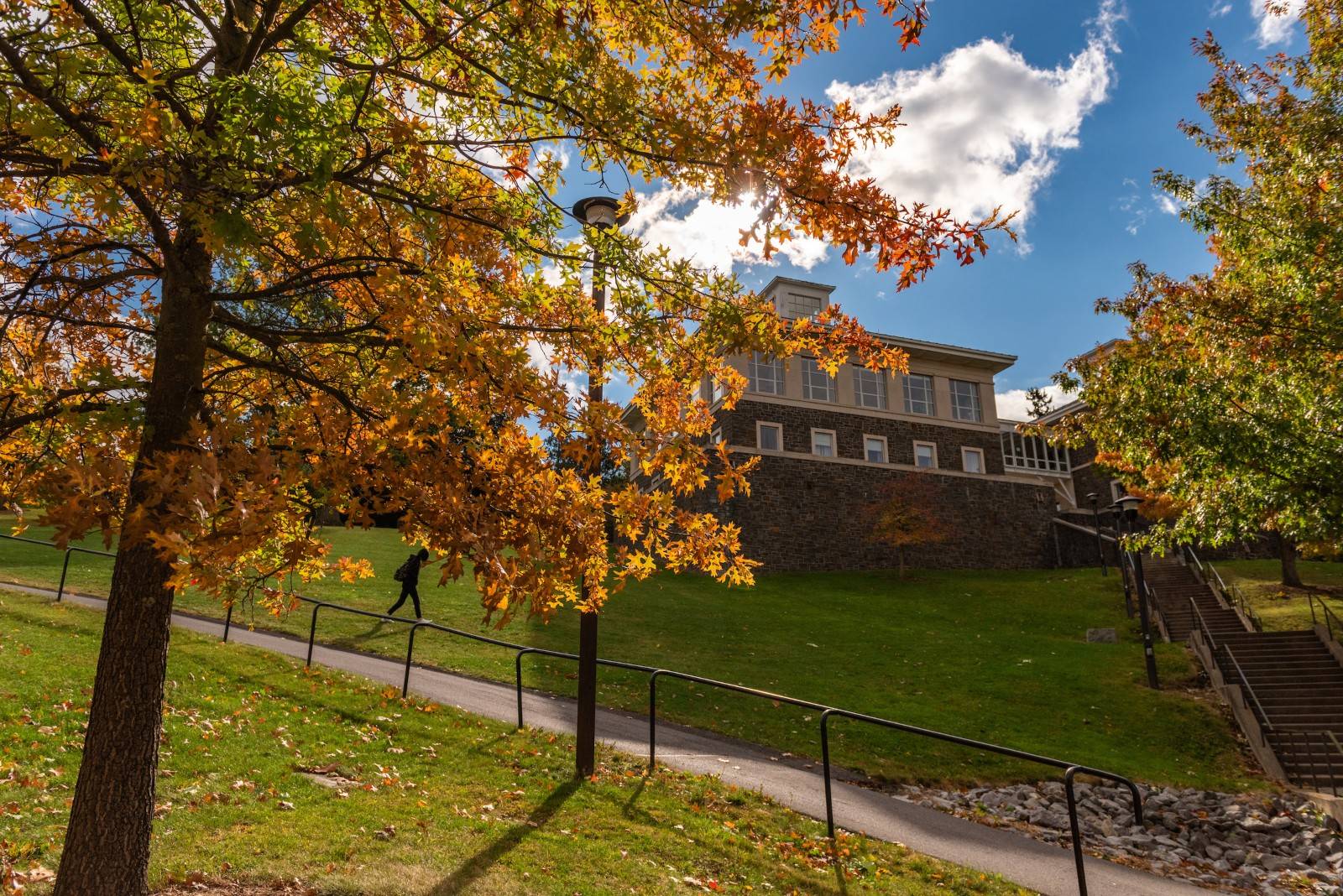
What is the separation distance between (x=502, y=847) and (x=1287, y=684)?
19266 millimetres

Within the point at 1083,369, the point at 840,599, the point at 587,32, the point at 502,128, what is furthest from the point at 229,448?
the point at 840,599

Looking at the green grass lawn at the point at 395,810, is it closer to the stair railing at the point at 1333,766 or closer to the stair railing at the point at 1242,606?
the stair railing at the point at 1333,766

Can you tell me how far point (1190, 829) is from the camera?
434 inches

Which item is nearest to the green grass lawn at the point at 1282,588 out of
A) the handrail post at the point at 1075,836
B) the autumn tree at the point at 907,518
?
the autumn tree at the point at 907,518

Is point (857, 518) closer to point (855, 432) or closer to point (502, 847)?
point (855, 432)

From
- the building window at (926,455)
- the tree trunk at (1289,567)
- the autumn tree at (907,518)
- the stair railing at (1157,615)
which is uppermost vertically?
the building window at (926,455)

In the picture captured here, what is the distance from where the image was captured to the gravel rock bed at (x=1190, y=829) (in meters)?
9.29

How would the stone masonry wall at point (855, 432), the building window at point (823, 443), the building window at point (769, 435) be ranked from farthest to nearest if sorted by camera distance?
the building window at point (823, 443) < the building window at point (769, 435) < the stone masonry wall at point (855, 432)

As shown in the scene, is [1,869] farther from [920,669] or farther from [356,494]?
[920,669]

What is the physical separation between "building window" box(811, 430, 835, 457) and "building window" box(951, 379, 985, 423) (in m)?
7.81

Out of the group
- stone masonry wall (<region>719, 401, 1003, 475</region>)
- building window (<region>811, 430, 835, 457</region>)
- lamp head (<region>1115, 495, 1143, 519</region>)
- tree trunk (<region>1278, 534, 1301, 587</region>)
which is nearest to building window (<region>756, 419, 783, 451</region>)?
stone masonry wall (<region>719, 401, 1003, 475</region>)

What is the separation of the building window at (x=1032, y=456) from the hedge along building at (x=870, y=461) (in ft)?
2.97

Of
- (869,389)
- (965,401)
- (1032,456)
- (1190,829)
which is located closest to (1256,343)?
(1190,829)

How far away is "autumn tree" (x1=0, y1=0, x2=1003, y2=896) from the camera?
3752mm
